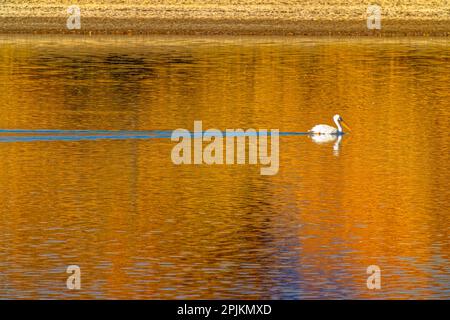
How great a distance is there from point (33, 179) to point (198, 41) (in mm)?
44330

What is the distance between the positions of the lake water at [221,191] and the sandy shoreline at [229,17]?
25.5m

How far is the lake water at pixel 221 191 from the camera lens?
63.7 ft

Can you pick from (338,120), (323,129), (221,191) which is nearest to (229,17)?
(338,120)

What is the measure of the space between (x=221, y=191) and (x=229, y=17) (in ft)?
175

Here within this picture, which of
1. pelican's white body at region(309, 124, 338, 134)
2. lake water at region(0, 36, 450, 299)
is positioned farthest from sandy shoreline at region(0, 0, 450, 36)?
pelican's white body at region(309, 124, 338, 134)

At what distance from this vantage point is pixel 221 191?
86.0 feet

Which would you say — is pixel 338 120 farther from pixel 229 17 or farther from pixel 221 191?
pixel 229 17

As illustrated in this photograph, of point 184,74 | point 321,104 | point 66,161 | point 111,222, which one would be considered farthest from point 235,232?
point 184,74

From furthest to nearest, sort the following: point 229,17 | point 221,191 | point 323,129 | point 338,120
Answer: point 229,17 → point 338,120 → point 323,129 → point 221,191

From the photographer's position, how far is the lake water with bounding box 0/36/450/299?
19.4 m

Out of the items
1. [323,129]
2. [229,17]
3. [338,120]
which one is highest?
[229,17]

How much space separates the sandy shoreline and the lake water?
25.5 meters

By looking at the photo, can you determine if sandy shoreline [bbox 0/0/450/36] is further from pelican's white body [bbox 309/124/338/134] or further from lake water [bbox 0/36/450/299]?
pelican's white body [bbox 309/124/338/134]
